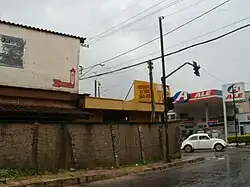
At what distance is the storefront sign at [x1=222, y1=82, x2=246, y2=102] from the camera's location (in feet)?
155

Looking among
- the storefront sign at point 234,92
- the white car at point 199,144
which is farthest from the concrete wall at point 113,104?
the storefront sign at point 234,92

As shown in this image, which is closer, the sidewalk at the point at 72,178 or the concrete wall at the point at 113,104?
the sidewalk at the point at 72,178

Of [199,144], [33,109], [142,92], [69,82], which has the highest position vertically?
[142,92]

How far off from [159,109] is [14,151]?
18125 mm

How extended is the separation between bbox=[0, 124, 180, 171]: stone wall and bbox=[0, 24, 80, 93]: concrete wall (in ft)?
17.3

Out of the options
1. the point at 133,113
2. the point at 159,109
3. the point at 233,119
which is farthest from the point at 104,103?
the point at 233,119

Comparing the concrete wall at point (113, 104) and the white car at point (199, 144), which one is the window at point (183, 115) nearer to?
the white car at point (199, 144)

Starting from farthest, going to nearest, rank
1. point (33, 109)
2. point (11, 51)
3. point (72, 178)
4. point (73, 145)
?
1. point (11, 51)
2. point (33, 109)
3. point (73, 145)
4. point (72, 178)

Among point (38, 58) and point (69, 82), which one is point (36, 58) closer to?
point (38, 58)

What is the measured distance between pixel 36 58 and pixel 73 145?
7059mm

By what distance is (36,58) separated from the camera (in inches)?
809

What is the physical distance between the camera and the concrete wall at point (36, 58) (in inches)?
765

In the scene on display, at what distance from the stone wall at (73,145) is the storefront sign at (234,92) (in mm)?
29790

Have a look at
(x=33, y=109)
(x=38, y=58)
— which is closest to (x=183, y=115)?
(x=38, y=58)
